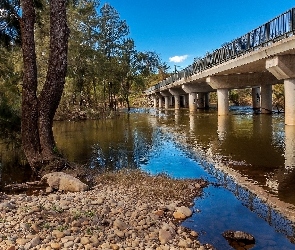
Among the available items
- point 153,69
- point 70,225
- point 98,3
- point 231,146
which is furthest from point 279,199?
point 153,69

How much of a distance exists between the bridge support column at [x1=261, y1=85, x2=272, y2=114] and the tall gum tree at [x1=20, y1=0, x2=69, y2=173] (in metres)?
24.0

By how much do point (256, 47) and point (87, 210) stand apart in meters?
16.6

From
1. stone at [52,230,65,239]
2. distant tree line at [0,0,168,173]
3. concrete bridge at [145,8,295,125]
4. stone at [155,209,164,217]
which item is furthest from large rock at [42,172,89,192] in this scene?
concrete bridge at [145,8,295,125]

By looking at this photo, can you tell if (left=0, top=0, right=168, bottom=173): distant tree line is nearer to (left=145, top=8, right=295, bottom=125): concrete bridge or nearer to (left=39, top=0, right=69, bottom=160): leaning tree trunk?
(left=39, top=0, right=69, bottom=160): leaning tree trunk

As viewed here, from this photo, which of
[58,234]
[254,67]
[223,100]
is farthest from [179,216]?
[223,100]

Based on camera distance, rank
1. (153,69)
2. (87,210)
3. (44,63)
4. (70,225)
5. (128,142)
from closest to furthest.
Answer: (70,225) → (87,210) → (128,142) → (44,63) → (153,69)

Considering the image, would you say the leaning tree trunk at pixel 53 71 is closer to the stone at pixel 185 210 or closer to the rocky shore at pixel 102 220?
the rocky shore at pixel 102 220

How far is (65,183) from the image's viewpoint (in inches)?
297

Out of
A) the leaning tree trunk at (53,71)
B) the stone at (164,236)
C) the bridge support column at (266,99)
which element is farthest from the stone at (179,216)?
the bridge support column at (266,99)

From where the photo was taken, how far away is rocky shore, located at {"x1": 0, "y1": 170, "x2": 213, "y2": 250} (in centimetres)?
439

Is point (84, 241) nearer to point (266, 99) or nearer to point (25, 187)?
point (25, 187)

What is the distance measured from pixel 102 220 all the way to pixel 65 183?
9.00ft

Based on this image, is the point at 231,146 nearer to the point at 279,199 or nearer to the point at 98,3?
the point at 279,199

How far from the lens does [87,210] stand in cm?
546
